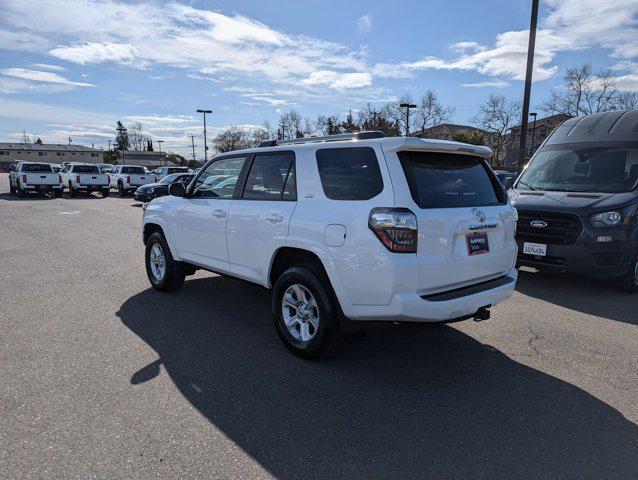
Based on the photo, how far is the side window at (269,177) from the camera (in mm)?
4277

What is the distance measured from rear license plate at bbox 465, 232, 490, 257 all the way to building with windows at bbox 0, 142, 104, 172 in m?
132

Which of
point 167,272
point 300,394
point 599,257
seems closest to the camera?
point 300,394

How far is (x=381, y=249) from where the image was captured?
3.31 meters

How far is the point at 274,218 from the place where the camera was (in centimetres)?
419

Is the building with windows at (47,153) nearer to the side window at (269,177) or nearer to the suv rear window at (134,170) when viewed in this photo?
the suv rear window at (134,170)

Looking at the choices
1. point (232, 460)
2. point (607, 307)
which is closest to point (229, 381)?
point (232, 460)

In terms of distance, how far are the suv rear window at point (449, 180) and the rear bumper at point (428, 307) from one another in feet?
2.30

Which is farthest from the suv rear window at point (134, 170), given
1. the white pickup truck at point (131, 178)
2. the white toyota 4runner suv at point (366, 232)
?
the white toyota 4runner suv at point (366, 232)

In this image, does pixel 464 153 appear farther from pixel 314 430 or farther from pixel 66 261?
pixel 66 261

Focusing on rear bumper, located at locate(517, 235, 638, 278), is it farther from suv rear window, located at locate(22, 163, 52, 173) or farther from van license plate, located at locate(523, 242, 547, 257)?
suv rear window, located at locate(22, 163, 52, 173)

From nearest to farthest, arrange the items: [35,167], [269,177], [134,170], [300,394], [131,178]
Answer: [300,394] < [269,177] < [35,167] < [131,178] < [134,170]

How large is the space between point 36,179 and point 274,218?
80.6 feet

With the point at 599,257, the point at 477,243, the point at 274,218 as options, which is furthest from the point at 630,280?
the point at 274,218

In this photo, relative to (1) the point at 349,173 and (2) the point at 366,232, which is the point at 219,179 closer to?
(1) the point at 349,173
